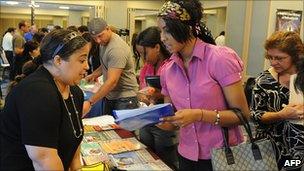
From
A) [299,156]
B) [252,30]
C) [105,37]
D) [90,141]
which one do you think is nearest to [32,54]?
[105,37]

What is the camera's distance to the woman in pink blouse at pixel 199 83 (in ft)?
4.22

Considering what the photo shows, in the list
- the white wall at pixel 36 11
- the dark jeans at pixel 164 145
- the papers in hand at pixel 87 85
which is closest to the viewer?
the dark jeans at pixel 164 145

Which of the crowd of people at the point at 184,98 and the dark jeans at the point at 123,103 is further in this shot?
the dark jeans at the point at 123,103

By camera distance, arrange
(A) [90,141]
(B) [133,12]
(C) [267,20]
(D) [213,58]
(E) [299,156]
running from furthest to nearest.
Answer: (B) [133,12] → (C) [267,20] → (A) [90,141] → (E) [299,156] → (D) [213,58]

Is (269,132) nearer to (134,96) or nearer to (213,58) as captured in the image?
(213,58)

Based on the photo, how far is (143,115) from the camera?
124 cm

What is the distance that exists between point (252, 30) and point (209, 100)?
3929 millimetres

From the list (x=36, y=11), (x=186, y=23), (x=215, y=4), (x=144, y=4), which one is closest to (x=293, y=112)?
(x=186, y=23)

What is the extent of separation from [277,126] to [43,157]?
1.10 meters

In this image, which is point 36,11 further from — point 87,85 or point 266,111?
point 266,111

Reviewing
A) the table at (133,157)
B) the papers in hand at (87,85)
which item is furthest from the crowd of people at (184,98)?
the papers in hand at (87,85)

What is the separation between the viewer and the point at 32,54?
4.13m

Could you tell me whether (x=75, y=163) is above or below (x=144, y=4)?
below

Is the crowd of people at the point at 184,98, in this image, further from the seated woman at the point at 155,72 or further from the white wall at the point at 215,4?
the white wall at the point at 215,4
